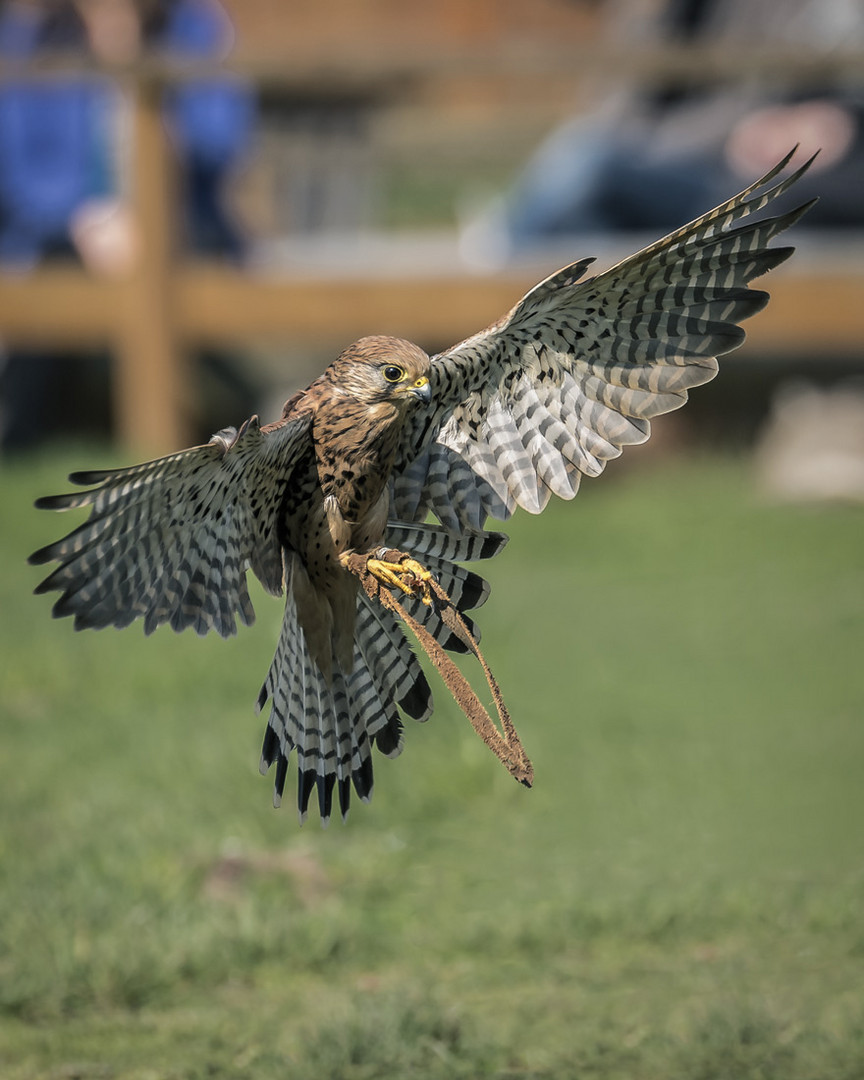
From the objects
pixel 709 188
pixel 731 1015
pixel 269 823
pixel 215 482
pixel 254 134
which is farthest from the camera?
pixel 254 134

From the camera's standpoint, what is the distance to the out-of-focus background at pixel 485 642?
333 cm

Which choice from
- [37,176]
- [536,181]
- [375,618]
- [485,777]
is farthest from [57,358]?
[375,618]

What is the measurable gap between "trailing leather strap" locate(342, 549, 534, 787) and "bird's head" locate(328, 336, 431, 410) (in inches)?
10.7

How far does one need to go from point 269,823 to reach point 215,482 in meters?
1.97

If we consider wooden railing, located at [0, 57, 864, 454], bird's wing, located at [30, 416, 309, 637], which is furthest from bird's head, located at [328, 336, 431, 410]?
wooden railing, located at [0, 57, 864, 454]

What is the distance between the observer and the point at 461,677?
2258mm

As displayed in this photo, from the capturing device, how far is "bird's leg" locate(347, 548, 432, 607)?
7.72 feet

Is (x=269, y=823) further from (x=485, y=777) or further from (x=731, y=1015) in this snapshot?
(x=731, y=1015)

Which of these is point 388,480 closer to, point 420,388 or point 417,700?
point 420,388

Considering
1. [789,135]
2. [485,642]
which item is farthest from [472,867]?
[789,135]

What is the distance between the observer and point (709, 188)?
27.5ft

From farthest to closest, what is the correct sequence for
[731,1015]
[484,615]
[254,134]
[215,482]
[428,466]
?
[254,134] → [484,615] → [731,1015] → [428,466] → [215,482]

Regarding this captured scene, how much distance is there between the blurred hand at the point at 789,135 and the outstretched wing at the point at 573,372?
5880mm

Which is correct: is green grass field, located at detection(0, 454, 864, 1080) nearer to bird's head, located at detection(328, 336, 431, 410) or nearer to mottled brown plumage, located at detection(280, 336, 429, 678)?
mottled brown plumage, located at detection(280, 336, 429, 678)
